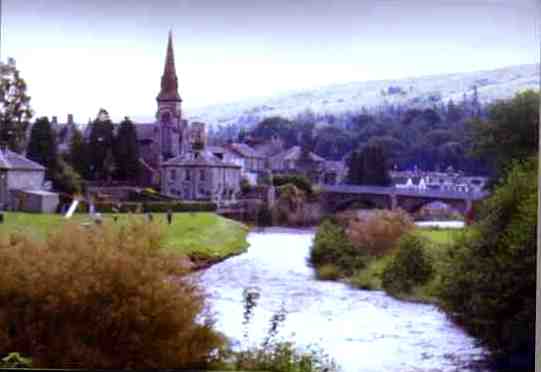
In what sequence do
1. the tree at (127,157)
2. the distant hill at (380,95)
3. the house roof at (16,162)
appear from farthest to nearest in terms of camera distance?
the tree at (127,157) < the house roof at (16,162) < the distant hill at (380,95)

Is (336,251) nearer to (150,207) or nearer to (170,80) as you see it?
(150,207)

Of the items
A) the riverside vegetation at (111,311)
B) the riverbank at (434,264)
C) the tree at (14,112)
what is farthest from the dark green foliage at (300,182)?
the tree at (14,112)

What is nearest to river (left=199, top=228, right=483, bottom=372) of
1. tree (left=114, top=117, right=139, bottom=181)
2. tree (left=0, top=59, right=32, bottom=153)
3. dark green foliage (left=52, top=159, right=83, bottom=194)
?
tree (left=114, top=117, right=139, bottom=181)

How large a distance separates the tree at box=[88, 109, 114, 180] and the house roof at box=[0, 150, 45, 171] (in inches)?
8.3

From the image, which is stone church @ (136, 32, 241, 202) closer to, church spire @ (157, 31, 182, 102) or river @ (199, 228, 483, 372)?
church spire @ (157, 31, 182, 102)

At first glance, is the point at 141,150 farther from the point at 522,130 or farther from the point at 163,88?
the point at 522,130

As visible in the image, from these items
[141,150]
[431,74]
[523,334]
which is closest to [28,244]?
[141,150]

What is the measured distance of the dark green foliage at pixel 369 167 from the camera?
138 inches

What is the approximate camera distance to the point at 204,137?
356 centimetres

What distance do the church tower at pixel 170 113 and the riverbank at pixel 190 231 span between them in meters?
0.29

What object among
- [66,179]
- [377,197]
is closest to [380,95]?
[377,197]

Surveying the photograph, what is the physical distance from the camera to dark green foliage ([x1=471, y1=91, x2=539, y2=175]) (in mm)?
3322

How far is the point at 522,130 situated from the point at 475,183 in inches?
10.9

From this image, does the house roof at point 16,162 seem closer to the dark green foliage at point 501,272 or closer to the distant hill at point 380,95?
the distant hill at point 380,95
